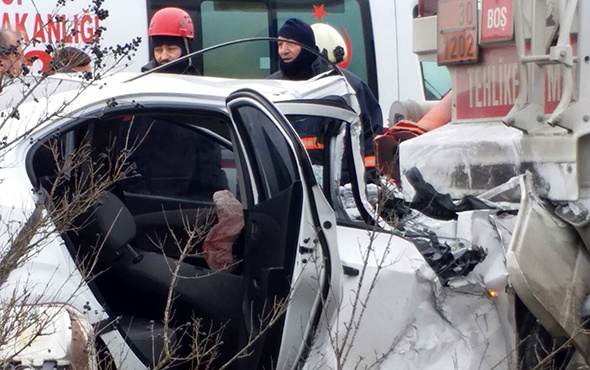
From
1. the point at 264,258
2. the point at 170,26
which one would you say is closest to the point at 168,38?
the point at 170,26

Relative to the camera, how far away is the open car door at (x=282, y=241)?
361 cm

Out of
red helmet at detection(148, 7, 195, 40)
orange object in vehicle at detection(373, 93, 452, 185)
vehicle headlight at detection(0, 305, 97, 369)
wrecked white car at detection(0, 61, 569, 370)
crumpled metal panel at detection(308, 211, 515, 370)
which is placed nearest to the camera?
vehicle headlight at detection(0, 305, 97, 369)

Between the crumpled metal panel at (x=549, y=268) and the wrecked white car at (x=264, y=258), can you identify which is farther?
the crumpled metal panel at (x=549, y=268)

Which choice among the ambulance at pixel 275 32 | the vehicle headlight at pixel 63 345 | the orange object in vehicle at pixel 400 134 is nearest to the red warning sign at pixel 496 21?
the orange object in vehicle at pixel 400 134

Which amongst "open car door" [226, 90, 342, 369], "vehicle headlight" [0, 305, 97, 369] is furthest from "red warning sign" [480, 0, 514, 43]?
"vehicle headlight" [0, 305, 97, 369]

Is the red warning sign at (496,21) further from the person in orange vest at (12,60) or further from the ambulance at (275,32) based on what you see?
the ambulance at (275,32)

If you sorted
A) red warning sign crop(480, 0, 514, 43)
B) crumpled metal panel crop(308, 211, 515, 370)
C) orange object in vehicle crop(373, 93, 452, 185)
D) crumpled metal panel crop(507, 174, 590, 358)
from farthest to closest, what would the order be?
1. orange object in vehicle crop(373, 93, 452, 185)
2. red warning sign crop(480, 0, 514, 43)
3. crumpled metal panel crop(507, 174, 590, 358)
4. crumpled metal panel crop(308, 211, 515, 370)

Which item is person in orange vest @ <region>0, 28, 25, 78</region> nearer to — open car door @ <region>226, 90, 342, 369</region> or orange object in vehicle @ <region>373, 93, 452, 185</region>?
open car door @ <region>226, 90, 342, 369</region>

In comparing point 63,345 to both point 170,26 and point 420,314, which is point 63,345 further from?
point 170,26

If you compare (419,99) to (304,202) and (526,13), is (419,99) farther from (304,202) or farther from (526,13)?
(304,202)

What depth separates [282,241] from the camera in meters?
3.71

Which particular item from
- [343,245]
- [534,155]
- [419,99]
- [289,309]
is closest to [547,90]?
[534,155]

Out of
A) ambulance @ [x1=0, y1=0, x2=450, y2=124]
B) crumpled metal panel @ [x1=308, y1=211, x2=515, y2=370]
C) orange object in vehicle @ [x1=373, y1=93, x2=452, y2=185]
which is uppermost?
ambulance @ [x1=0, y1=0, x2=450, y2=124]

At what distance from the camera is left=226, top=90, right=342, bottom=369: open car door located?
3.61m
